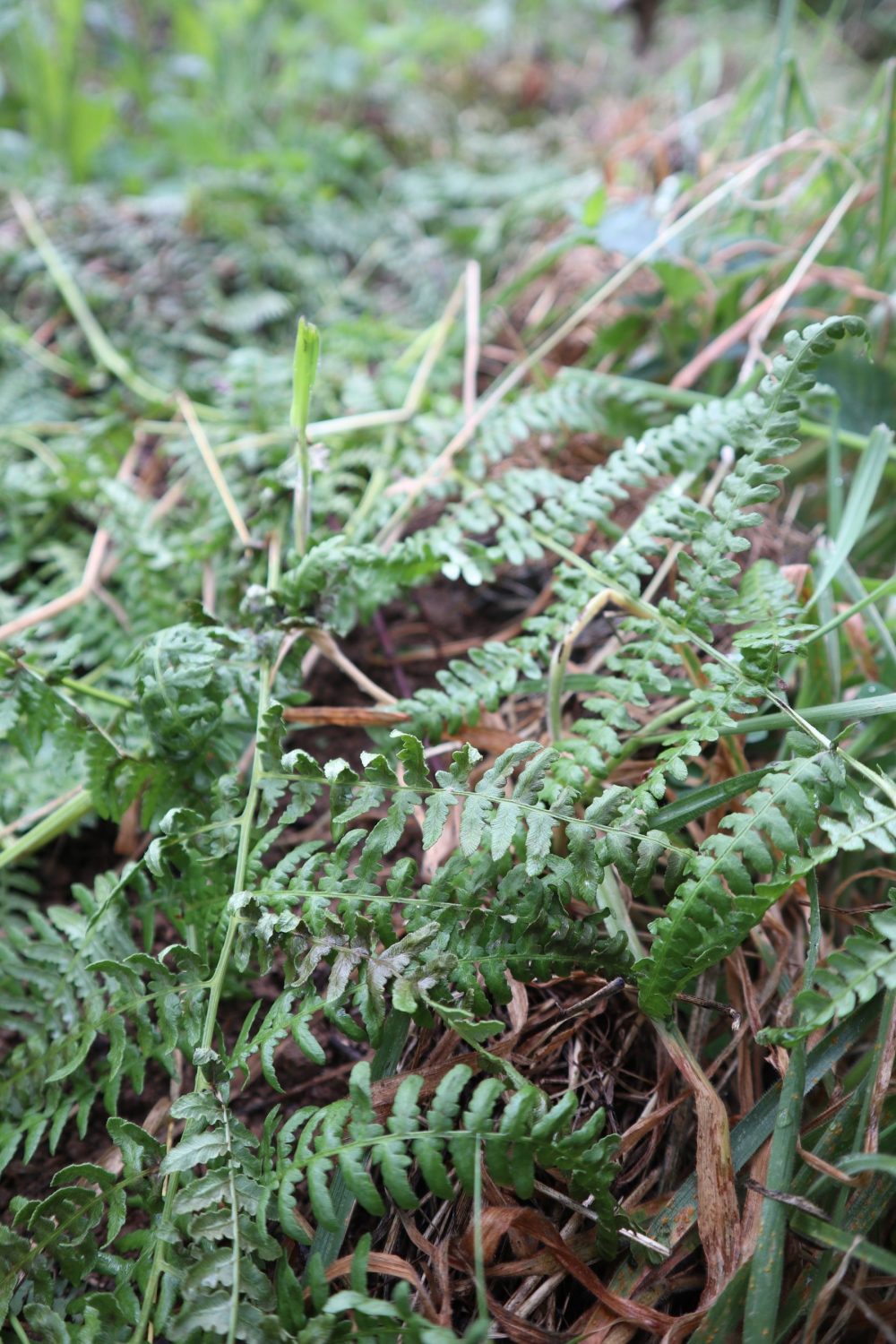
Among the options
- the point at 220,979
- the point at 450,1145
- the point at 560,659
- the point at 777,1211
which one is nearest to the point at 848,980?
the point at 777,1211

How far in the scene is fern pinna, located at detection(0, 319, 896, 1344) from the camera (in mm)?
890

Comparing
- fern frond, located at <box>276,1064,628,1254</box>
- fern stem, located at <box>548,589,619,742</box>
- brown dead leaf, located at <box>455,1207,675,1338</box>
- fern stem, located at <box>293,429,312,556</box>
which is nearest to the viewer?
fern frond, located at <box>276,1064,628,1254</box>

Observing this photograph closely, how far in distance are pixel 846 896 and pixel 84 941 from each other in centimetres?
107

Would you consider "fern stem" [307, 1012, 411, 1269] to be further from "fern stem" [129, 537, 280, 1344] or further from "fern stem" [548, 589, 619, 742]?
"fern stem" [548, 589, 619, 742]

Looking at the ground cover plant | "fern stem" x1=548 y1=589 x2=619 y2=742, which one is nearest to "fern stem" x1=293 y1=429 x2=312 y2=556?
the ground cover plant

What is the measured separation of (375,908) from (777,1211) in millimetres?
528

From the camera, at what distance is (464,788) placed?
104 centimetres

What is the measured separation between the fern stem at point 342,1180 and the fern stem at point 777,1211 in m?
0.43

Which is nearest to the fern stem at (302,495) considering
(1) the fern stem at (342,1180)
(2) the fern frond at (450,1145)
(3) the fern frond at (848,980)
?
(1) the fern stem at (342,1180)

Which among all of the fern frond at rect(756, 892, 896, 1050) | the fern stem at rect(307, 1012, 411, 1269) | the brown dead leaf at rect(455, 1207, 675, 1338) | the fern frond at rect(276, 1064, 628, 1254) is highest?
the fern frond at rect(756, 892, 896, 1050)

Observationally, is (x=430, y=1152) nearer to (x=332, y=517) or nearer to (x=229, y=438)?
(x=332, y=517)

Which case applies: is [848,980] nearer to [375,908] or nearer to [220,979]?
[375,908]

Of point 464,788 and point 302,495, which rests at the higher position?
point 302,495

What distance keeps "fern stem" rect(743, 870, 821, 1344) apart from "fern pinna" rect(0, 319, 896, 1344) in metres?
0.08
